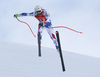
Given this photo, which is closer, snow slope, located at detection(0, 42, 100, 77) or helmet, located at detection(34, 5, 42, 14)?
snow slope, located at detection(0, 42, 100, 77)

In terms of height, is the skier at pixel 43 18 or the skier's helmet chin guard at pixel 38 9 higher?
the skier's helmet chin guard at pixel 38 9

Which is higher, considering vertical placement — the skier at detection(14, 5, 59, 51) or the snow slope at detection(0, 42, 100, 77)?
the skier at detection(14, 5, 59, 51)

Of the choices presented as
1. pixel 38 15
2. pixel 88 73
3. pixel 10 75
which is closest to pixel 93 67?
pixel 88 73

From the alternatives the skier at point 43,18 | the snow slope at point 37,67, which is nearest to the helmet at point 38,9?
the skier at point 43,18

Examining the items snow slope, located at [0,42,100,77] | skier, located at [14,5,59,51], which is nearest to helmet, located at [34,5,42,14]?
skier, located at [14,5,59,51]

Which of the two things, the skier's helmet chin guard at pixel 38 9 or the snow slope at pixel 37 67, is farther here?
the skier's helmet chin guard at pixel 38 9

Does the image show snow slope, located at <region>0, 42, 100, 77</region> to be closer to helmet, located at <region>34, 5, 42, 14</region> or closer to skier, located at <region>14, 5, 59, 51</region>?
skier, located at <region>14, 5, 59, 51</region>

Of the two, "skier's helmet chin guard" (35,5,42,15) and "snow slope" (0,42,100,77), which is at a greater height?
"skier's helmet chin guard" (35,5,42,15)

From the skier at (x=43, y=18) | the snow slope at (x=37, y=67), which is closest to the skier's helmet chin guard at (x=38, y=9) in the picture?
the skier at (x=43, y=18)

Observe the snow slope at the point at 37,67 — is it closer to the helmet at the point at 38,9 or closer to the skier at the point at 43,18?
the skier at the point at 43,18

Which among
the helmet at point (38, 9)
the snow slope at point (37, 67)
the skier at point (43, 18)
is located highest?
the helmet at point (38, 9)

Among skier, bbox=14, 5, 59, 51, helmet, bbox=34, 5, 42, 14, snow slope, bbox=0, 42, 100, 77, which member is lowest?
snow slope, bbox=0, 42, 100, 77

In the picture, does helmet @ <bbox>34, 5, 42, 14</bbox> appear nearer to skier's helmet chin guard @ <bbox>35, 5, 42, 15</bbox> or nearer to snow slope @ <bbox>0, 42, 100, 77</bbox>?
skier's helmet chin guard @ <bbox>35, 5, 42, 15</bbox>

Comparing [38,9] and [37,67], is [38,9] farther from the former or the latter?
[37,67]
